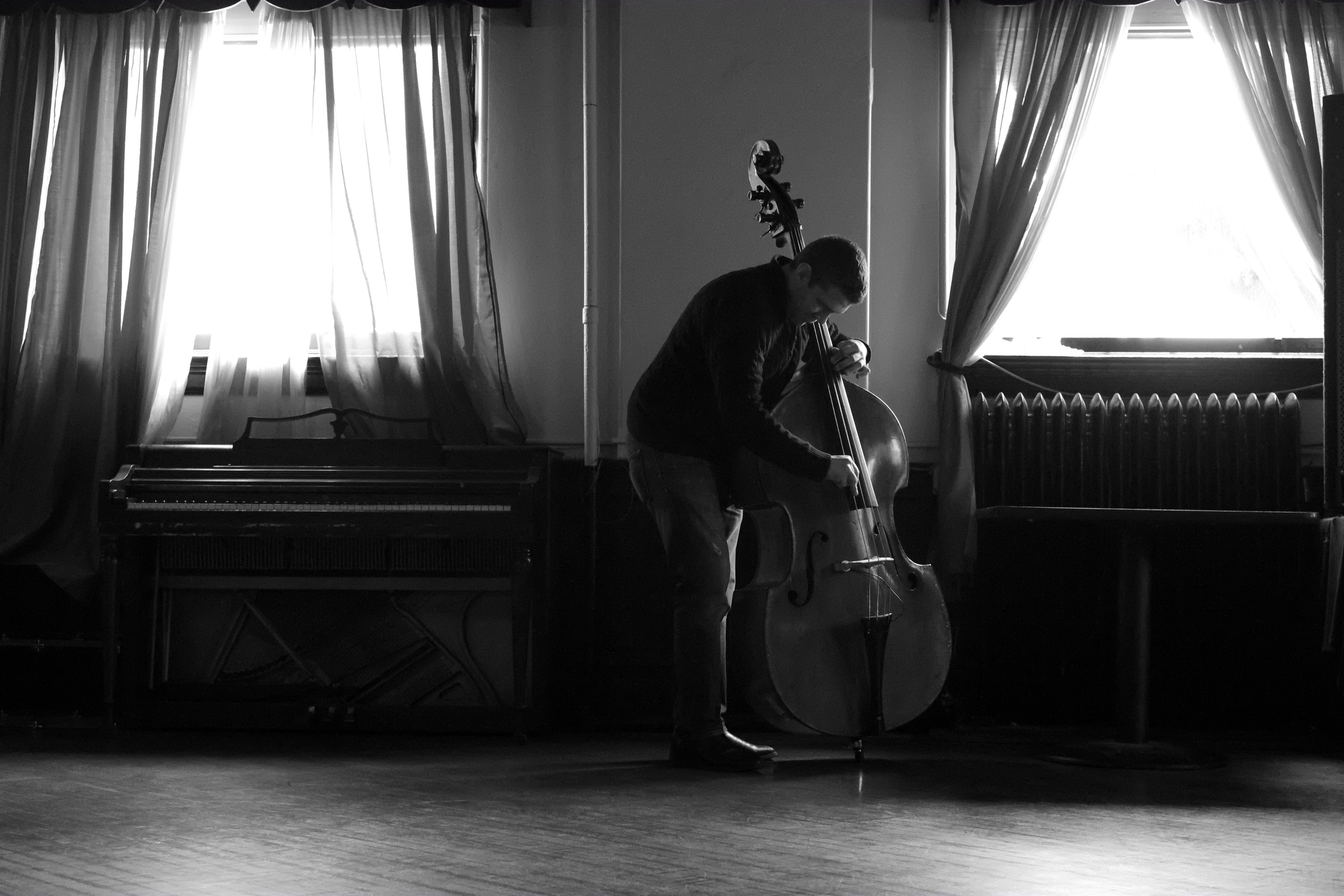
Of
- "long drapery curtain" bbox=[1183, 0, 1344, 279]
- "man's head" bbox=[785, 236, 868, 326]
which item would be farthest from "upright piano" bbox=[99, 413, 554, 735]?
"long drapery curtain" bbox=[1183, 0, 1344, 279]

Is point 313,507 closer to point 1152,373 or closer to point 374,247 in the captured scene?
point 374,247

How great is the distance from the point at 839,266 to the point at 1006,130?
1.59 metres

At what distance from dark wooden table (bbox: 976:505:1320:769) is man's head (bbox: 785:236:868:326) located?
0.71 m

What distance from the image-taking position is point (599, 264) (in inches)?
185

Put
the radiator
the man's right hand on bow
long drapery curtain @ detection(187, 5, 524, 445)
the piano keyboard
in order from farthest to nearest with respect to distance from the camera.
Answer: long drapery curtain @ detection(187, 5, 524, 445) → the radiator → the piano keyboard → the man's right hand on bow

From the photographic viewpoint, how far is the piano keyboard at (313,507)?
4.11 m

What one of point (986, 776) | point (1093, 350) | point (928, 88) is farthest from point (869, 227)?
point (986, 776)

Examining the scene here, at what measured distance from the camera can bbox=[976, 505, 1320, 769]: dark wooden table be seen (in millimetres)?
3656

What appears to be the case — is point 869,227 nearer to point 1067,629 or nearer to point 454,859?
point 1067,629

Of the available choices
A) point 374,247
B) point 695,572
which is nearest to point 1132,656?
point 695,572

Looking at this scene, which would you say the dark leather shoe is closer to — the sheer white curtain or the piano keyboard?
the piano keyboard

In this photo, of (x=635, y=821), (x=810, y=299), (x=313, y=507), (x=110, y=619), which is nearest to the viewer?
(x=635, y=821)

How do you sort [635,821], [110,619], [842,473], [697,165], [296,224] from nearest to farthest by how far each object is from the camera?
1. [635,821]
2. [842,473]
3. [110,619]
4. [697,165]
5. [296,224]

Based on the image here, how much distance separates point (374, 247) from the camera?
4.73 meters
